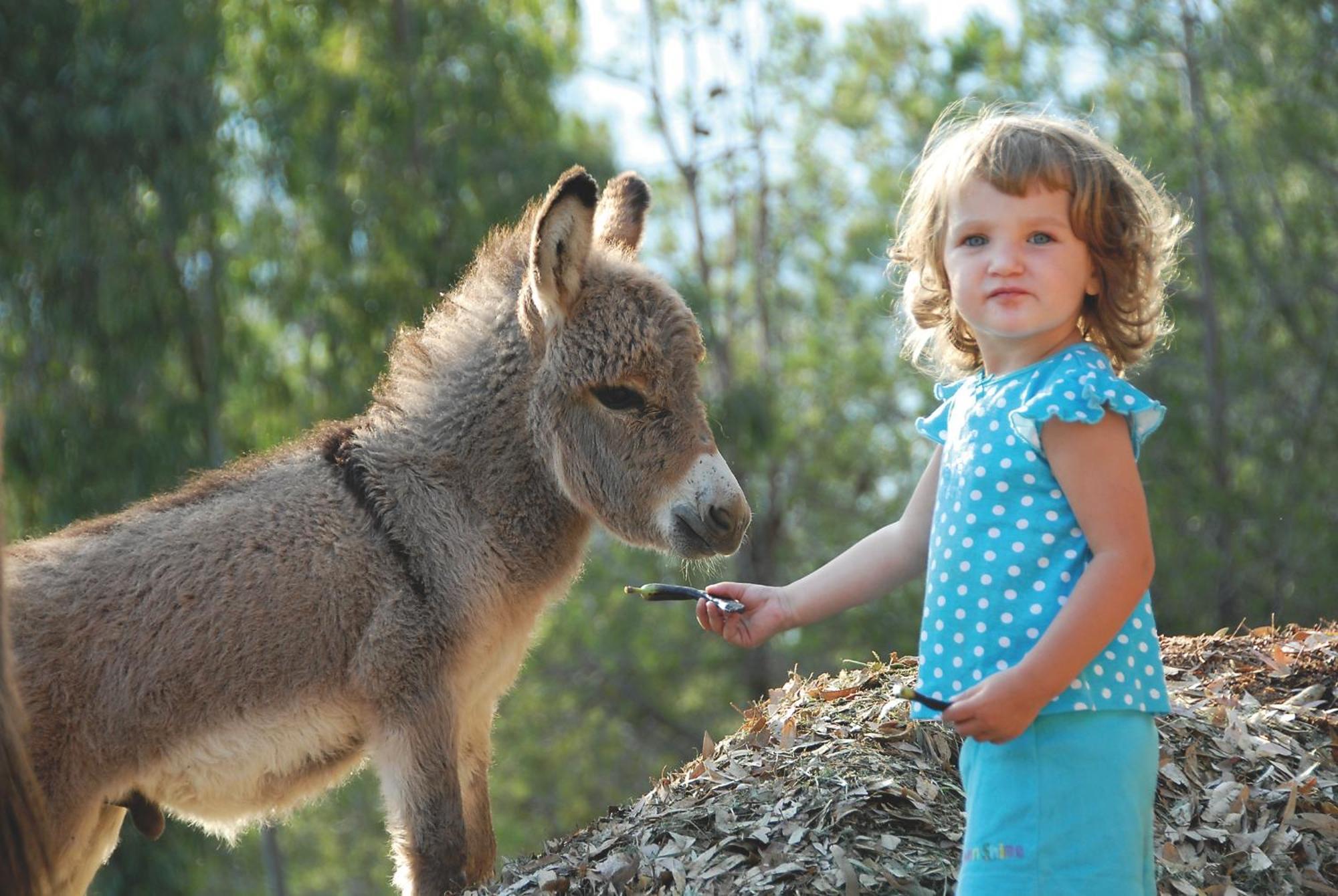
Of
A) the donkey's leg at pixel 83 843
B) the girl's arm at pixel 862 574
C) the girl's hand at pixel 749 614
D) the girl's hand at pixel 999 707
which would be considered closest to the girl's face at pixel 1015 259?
the girl's arm at pixel 862 574

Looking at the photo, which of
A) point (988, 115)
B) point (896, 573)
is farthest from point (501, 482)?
point (988, 115)

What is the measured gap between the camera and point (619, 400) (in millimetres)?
4648

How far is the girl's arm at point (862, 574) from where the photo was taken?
3566 millimetres

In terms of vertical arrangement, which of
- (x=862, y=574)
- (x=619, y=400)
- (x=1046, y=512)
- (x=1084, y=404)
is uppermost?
(x=1084, y=404)

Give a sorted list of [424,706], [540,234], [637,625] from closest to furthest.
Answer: [424,706] < [540,234] < [637,625]

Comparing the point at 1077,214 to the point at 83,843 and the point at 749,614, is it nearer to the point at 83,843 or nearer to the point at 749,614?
the point at 749,614

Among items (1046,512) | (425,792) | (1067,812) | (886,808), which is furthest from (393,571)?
(1067,812)

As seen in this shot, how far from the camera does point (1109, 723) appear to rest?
9.76ft

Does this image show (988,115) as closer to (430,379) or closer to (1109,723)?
(1109,723)

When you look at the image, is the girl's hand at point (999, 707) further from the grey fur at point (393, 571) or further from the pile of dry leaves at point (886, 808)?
the grey fur at point (393, 571)

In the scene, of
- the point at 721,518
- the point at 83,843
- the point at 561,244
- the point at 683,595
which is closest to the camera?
the point at 683,595

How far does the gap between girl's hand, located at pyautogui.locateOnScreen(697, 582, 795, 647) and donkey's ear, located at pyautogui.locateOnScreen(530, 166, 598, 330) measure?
4.52ft

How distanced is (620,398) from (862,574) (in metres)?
1.36

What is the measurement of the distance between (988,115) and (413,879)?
2896mm
